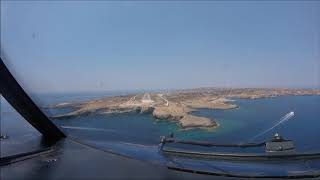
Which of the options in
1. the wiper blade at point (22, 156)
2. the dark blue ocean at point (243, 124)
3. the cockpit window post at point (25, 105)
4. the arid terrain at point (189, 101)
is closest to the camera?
the dark blue ocean at point (243, 124)

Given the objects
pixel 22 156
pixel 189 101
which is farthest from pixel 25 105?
pixel 189 101

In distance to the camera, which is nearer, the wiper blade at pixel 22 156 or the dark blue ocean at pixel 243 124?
the dark blue ocean at pixel 243 124

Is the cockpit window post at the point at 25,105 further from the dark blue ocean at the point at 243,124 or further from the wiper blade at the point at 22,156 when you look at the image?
the dark blue ocean at the point at 243,124

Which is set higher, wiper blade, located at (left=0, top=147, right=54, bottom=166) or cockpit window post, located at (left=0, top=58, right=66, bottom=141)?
cockpit window post, located at (left=0, top=58, right=66, bottom=141)

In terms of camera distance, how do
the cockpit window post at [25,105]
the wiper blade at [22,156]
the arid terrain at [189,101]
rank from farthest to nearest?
1. the cockpit window post at [25,105]
2. the wiper blade at [22,156]
3. the arid terrain at [189,101]

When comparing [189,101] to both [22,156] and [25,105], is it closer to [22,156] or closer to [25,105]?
[22,156]

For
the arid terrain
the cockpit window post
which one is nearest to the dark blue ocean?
the arid terrain

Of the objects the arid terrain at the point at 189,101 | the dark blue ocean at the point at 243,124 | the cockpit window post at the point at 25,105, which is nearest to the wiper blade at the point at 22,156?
the cockpit window post at the point at 25,105

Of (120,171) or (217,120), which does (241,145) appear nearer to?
(217,120)

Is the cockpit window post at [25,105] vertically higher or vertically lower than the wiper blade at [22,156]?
higher

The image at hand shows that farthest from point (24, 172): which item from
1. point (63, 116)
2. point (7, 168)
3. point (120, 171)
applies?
point (63, 116)

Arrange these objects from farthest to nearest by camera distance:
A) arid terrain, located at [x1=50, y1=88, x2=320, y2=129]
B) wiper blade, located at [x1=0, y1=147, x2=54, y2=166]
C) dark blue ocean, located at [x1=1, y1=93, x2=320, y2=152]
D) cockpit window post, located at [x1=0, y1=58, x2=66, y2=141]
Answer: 1. cockpit window post, located at [x1=0, y1=58, x2=66, y2=141]
2. wiper blade, located at [x1=0, y1=147, x2=54, y2=166]
3. arid terrain, located at [x1=50, y1=88, x2=320, y2=129]
4. dark blue ocean, located at [x1=1, y1=93, x2=320, y2=152]

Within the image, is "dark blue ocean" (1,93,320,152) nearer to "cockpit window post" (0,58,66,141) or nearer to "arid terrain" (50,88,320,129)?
"arid terrain" (50,88,320,129)
